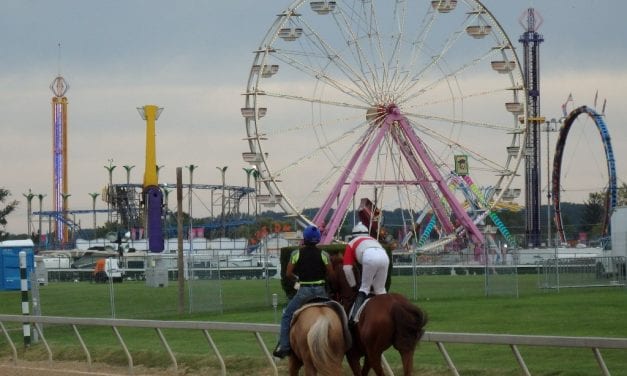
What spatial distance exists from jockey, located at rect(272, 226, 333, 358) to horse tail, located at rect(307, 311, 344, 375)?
3.14ft

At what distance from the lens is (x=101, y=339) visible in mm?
26156

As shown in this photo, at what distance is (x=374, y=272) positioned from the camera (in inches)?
570

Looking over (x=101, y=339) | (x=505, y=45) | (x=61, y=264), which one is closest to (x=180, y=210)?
(x=101, y=339)

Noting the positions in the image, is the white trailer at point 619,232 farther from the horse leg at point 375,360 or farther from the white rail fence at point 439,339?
the horse leg at point 375,360

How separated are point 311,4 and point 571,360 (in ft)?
114

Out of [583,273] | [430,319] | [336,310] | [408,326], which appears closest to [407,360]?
[408,326]

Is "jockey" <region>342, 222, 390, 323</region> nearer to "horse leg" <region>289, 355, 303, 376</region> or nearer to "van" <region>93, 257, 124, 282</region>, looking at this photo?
"horse leg" <region>289, 355, 303, 376</region>

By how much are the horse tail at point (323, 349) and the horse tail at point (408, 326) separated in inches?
27.1

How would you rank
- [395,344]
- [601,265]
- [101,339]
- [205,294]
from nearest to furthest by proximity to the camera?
[395,344] → [101,339] → [205,294] → [601,265]

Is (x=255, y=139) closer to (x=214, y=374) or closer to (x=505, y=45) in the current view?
(x=505, y=45)

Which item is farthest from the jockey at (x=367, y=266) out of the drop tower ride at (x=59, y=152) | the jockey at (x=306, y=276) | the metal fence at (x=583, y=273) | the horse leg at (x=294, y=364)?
the drop tower ride at (x=59, y=152)

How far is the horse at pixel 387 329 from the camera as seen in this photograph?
14.0m

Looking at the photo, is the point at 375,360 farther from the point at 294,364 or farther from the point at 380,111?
the point at 380,111

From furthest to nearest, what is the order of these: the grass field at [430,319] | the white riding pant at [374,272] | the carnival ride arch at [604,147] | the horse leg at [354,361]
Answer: the carnival ride arch at [604,147] < the grass field at [430,319] < the horse leg at [354,361] < the white riding pant at [374,272]
